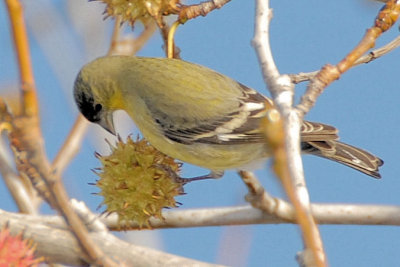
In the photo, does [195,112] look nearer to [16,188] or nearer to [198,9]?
[198,9]

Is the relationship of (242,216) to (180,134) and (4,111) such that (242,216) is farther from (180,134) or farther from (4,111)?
(4,111)

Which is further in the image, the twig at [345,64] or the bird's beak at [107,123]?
the bird's beak at [107,123]

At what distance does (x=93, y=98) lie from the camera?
12.3ft

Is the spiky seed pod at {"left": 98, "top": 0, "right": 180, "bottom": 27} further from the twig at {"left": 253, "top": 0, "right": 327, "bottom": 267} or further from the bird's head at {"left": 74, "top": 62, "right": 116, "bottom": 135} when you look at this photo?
the bird's head at {"left": 74, "top": 62, "right": 116, "bottom": 135}

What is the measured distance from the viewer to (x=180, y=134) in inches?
141

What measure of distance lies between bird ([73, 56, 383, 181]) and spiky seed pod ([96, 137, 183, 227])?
0.55 m

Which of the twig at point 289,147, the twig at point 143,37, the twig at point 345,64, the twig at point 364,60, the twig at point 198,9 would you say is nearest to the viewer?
the twig at point 289,147

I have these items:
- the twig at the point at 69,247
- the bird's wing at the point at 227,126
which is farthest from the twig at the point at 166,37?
the twig at the point at 69,247

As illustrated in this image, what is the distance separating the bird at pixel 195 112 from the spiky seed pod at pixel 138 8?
22.1 inches

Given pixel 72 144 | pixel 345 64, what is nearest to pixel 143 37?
pixel 72 144

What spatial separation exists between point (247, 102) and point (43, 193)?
93.7 inches

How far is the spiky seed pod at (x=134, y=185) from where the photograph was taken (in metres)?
2.82

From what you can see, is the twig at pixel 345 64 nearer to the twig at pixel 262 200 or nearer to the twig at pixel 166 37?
the twig at pixel 262 200

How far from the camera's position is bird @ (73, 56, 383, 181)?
3.58 meters
